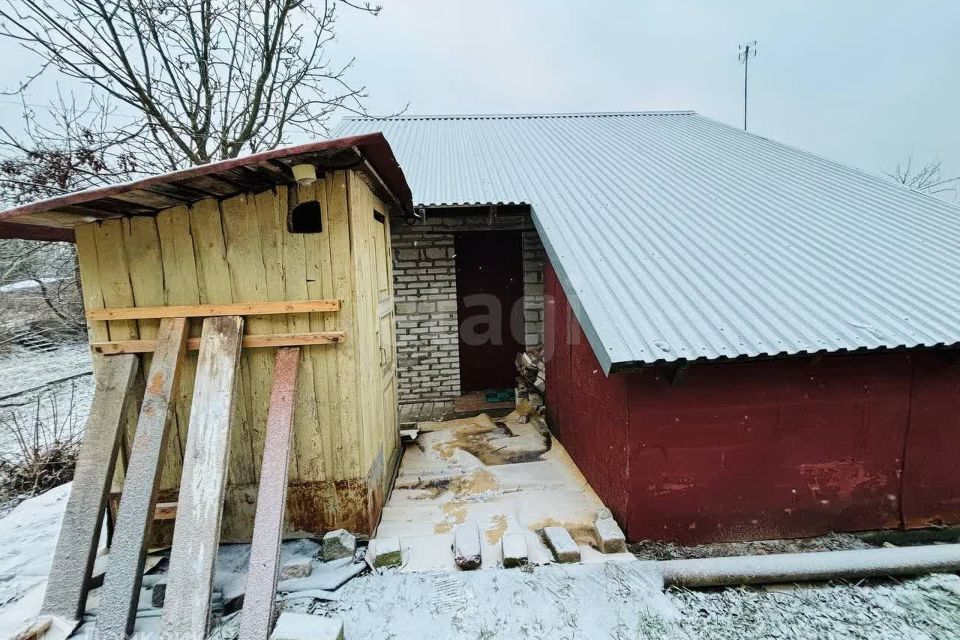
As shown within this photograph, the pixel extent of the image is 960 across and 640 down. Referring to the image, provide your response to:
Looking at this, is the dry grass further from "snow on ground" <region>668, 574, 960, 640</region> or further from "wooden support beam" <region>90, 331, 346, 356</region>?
"snow on ground" <region>668, 574, 960, 640</region>

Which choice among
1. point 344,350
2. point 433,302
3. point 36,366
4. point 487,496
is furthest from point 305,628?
point 36,366

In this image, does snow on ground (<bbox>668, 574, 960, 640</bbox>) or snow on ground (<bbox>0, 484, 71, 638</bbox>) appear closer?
snow on ground (<bbox>668, 574, 960, 640</bbox>)

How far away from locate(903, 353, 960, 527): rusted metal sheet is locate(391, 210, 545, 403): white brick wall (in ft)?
13.2

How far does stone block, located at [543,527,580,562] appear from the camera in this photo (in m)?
2.87

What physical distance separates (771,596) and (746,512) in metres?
0.74

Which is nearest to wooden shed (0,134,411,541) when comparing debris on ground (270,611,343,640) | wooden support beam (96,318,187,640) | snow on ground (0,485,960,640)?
wooden support beam (96,318,187,640)

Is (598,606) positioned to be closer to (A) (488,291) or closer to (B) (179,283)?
(B) (179,283)

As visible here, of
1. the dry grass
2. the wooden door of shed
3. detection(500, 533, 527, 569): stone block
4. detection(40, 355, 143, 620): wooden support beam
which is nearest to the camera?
detection(40, 355, 143, 620): wooden support beam

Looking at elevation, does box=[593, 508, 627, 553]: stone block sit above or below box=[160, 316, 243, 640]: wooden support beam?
below

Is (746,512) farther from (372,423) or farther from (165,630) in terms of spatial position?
(165,630)


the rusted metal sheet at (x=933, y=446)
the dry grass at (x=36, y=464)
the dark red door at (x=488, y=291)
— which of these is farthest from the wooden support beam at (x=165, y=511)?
the rusted metal sheet at (x=933, y=446)

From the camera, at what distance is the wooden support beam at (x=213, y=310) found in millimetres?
2914

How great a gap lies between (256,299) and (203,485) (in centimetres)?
126

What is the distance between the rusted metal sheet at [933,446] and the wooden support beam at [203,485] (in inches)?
202
